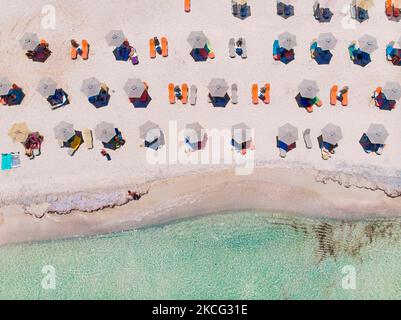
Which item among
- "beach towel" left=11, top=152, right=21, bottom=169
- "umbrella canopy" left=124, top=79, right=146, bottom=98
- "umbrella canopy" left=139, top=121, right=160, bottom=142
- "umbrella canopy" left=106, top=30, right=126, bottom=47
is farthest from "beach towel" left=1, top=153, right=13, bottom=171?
"umbrella canopy" left=106, top=30, right=126, bottom=47

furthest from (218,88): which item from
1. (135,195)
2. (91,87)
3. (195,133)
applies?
(135,195)

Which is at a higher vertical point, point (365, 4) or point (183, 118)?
point (365, 4)

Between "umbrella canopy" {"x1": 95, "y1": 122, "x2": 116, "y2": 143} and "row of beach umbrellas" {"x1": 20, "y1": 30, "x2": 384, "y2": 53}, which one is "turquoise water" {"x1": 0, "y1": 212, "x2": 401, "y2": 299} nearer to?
"umbrella canopy" {"x1": 95, "y1": 122, "x2": 116, "y2": 143}

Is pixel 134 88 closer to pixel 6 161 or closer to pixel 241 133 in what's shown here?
pixel 241 133

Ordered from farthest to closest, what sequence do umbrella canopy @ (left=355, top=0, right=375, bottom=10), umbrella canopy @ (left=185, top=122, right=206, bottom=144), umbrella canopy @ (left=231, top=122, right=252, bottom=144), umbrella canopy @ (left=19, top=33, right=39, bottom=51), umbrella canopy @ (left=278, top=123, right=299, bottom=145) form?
umbrella canopy @ (left=355, top=0, right=375, bottom=10), umbrella canopy @ (left=185, top=122, right=206, bottom=144), umbrella canopy @ (left=231, top=122, right=252, bottom=144), umbrella canopy @ (left=19, top=33, right=39, bottom=51), umbrella canopy @ (left=278, top=123, right=299, bottom=145)

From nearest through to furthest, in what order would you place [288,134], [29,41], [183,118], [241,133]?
[288,134] → [29,41] → [241,133] → [183,118]

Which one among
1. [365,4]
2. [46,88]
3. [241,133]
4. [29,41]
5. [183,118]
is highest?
[365,4]

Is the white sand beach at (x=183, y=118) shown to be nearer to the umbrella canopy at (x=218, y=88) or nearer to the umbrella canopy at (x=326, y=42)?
the umbrella canopy at (x=326, y=42)
